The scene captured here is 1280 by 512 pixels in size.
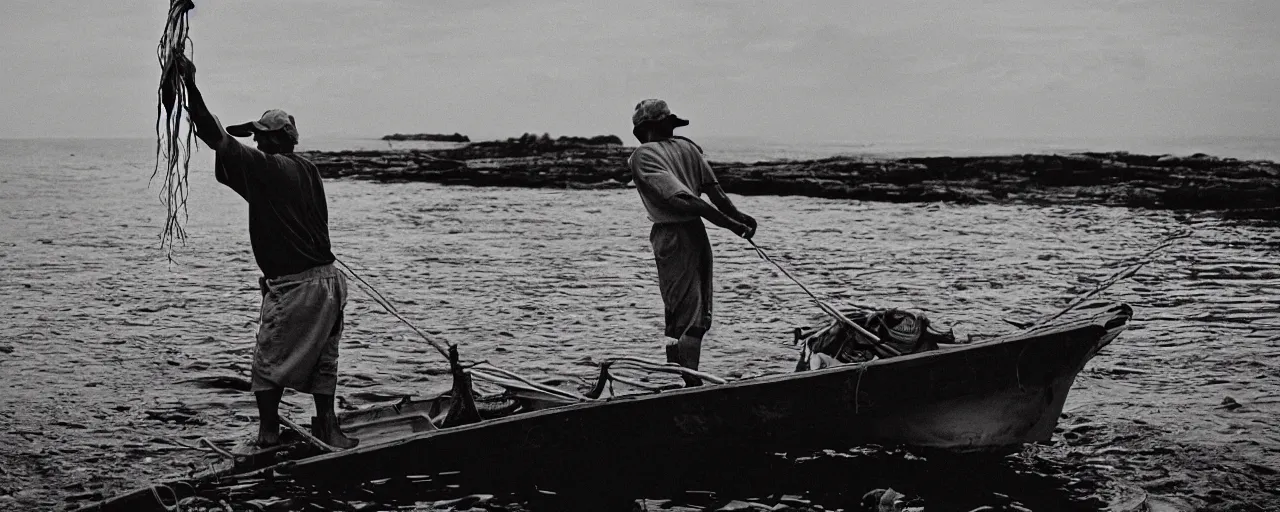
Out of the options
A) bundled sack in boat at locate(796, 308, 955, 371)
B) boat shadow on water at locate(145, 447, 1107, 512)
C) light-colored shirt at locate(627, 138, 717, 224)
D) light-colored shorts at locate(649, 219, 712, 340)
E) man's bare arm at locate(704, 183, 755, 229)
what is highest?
light-colored shirt at locate(627, 138, 717, 224)

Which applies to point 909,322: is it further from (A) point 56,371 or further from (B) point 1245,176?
(B) point 1245,176

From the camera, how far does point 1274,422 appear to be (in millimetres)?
6906

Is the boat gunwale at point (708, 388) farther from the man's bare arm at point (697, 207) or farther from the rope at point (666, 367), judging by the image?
the man's bare arm at point (697, 207)

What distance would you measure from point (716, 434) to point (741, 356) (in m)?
3.84

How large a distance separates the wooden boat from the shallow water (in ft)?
1.52

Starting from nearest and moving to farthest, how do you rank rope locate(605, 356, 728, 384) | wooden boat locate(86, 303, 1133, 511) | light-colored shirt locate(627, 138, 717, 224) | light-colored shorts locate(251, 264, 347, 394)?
wooden boat locate(86, 303, 1133, 511), light-colored shorts locate(251, 264, 347, 394), rope locate(605, 356, 728, 384), light-colored shirt locate(627, 138, 717, 224)

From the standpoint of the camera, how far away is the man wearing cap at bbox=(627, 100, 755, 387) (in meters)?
6.64

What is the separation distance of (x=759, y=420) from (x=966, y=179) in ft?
103

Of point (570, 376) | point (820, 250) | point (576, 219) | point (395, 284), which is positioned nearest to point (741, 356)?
point (570, 376)

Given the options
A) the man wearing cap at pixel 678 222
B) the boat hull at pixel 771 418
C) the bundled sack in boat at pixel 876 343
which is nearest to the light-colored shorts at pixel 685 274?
the man wearing cap at pixel 678 222

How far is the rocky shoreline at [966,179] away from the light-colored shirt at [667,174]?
18.8m

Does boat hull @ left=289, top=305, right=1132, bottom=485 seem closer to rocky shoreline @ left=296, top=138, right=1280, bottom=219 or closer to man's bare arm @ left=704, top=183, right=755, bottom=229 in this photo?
man's bare arm @ left=704, top=183, right=755, bottom=229

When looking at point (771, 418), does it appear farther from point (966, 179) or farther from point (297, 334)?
point (966, 179)

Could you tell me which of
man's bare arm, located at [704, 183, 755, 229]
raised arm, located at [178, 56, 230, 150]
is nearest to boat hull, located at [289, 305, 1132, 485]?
man's bare arm, located at [704, 183, 755, 229]
